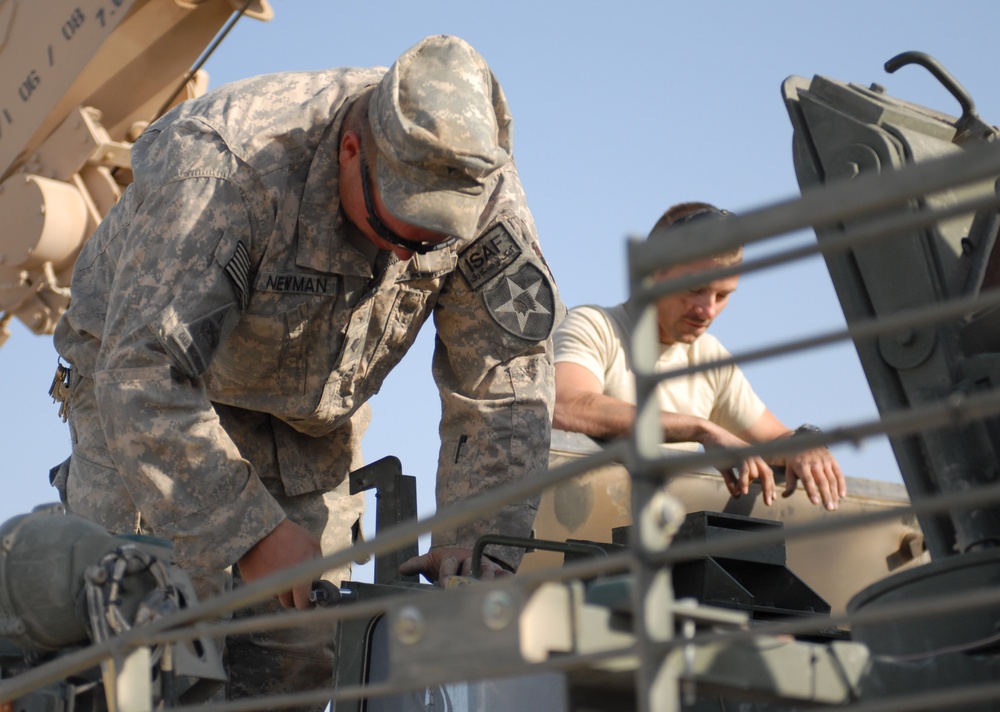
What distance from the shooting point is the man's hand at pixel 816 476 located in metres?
3.60

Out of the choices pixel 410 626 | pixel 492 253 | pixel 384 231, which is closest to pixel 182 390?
pixel 384 231

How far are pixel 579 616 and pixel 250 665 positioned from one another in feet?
8.16

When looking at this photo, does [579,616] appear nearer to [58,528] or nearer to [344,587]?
[58,528]

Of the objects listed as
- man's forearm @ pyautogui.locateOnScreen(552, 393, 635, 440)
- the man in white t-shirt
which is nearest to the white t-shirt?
the man in white t-shirt

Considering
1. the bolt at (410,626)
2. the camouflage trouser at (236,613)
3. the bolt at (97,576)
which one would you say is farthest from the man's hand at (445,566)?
the bolt at (410,626)

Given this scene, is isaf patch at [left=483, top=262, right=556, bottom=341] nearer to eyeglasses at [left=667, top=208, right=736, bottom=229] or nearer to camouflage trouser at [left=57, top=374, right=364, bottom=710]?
camouflage trouser at [left=57, top=374, right=364, bottom=710]

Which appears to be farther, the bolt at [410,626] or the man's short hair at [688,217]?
the man's short hair at [688,217]

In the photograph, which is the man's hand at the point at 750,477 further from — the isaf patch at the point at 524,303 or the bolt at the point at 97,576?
the bolt at the point at 97,576

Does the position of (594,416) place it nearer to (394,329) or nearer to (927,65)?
(394,329)

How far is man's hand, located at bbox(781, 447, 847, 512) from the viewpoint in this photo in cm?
360

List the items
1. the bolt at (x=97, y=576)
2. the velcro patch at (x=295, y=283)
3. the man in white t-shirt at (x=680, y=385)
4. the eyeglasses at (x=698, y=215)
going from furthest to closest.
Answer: the eyeglasses at (x=698, y=215), the man in white t-shirt at (x=680, y=385), the velcro patch at (x=295, y=283), the bolt at (x=97, y=576)

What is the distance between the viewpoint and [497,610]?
1181 millimetres

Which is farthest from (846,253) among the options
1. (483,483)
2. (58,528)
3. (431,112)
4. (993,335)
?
(58,528)

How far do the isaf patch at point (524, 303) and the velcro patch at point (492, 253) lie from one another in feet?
0.09
